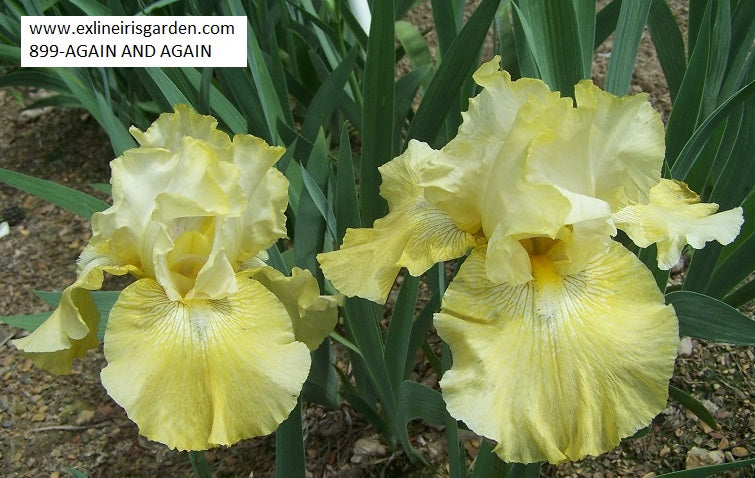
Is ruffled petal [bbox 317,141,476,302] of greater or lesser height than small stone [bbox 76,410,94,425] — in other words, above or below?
above

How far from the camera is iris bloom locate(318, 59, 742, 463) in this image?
Answer: 0.89 meters

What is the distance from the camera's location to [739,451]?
1.59 m

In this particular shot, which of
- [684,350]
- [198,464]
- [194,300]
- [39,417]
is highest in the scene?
[194,300]

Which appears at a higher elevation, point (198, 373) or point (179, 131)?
point (179, 131)

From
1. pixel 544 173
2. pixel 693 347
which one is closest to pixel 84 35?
pixel 544 173

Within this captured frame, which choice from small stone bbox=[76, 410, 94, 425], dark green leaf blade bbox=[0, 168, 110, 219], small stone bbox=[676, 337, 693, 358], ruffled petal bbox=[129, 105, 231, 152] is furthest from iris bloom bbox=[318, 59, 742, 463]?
small stone bbox=[76, 410, 94, 425]

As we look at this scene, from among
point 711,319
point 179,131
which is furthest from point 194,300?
point 711,319

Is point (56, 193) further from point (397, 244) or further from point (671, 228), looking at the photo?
point (671, 228)

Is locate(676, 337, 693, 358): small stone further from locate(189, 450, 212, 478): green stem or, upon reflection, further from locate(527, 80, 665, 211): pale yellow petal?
locate(189, 450, 212, 478): green stem

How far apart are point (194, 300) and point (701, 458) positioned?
1154 millimetres

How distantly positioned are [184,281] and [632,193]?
2.15 ft

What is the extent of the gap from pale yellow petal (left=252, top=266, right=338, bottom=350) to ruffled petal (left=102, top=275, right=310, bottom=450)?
4.4 inches

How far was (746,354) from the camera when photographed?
5.86 feet

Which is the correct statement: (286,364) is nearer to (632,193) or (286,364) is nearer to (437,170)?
(437,170)
